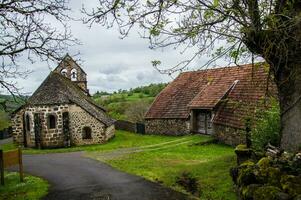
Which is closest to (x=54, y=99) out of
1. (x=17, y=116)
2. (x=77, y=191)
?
(x=17, y=116)

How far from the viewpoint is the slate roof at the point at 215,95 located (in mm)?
25750

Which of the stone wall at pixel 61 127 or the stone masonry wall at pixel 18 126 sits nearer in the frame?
the stone wall at pixel 61 127

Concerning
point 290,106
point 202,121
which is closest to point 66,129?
point 202,121

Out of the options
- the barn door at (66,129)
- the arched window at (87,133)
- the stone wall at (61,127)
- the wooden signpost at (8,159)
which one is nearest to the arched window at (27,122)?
the stone wall at (61,127)

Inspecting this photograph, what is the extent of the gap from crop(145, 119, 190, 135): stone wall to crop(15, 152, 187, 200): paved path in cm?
1245

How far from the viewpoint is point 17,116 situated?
37.9m

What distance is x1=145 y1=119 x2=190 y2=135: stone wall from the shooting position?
110 feet

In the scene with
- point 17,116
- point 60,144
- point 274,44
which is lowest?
point 60,144

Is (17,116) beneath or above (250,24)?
beneath

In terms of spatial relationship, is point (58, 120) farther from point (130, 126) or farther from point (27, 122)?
point (130, 126)

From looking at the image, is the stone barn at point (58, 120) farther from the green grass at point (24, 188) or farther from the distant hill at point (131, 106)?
the green grass at point (24, 188)

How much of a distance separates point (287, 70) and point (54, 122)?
92.5 feet

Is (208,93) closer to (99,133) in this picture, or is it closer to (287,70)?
(99,133)

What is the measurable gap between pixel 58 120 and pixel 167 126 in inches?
389
